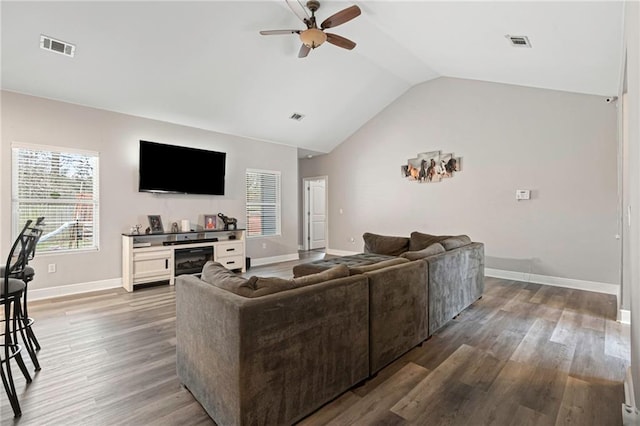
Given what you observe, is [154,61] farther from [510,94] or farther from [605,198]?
[605,198]

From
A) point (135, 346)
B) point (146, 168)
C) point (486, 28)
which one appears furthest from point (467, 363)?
point (146, 168)

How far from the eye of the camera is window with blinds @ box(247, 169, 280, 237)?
6711mm

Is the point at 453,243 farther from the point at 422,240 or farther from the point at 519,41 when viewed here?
the point at 519,41

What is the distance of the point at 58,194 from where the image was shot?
170 inches

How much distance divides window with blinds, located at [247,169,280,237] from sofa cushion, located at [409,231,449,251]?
11.5ft

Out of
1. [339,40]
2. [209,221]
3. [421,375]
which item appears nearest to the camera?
[421,375]

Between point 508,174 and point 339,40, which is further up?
point 339,40

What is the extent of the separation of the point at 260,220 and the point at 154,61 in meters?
3.71

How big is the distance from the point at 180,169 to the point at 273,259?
2.86 metres

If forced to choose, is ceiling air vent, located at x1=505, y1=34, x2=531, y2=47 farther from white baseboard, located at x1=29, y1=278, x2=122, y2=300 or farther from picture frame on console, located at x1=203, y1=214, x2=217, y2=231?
white baseboard, located at x1=29, y1=278, x2=122, y2=300

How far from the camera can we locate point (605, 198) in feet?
14.7

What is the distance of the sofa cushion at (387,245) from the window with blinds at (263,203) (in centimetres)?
270

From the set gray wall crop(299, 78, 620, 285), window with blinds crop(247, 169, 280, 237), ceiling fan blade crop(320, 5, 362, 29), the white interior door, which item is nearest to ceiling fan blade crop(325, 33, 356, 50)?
ceiling fan blade crop(320, 5, 362, 29)

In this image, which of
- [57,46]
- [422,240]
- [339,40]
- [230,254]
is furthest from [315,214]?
[57,46]
